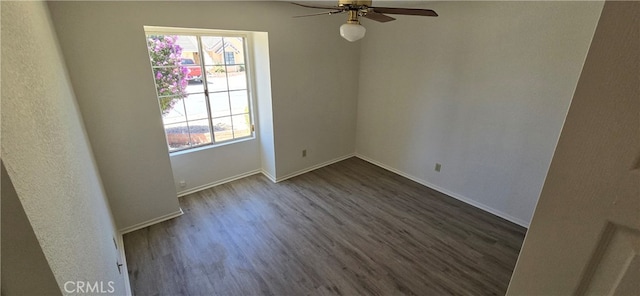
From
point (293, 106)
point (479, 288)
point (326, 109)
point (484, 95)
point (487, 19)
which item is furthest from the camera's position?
point (326, 109)

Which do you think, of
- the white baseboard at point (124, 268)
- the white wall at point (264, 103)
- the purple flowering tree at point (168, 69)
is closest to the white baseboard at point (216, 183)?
the white wall at point (264, 103)

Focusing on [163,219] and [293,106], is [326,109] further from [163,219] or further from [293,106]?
[163,219]

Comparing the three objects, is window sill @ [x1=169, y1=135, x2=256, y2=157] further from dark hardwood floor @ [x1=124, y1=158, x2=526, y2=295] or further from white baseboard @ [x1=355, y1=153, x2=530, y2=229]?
white baseboard @ [x1=355, y1=153, x2=530, y2=229]

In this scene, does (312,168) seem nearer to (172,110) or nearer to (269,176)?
(269,176)

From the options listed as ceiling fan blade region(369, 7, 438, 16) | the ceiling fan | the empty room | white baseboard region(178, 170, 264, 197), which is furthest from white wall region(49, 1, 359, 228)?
ceiling fan blade region(369, 7, 438, 16)

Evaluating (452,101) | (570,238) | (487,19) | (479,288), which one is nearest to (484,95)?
(452,101)

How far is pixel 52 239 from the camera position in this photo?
2.50 ft

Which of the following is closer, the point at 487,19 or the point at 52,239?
the point at 52,239

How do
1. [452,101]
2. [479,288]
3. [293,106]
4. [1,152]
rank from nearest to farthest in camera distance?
[1,152], [479,288], [452,101], [293,106]

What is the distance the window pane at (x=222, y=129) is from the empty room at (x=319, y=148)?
30mm

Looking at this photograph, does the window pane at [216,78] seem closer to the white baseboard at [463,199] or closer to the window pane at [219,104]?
the window pane at [219,104]

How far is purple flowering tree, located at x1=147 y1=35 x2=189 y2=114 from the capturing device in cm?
285

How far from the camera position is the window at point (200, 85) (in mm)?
2949

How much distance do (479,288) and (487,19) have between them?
101 inches
